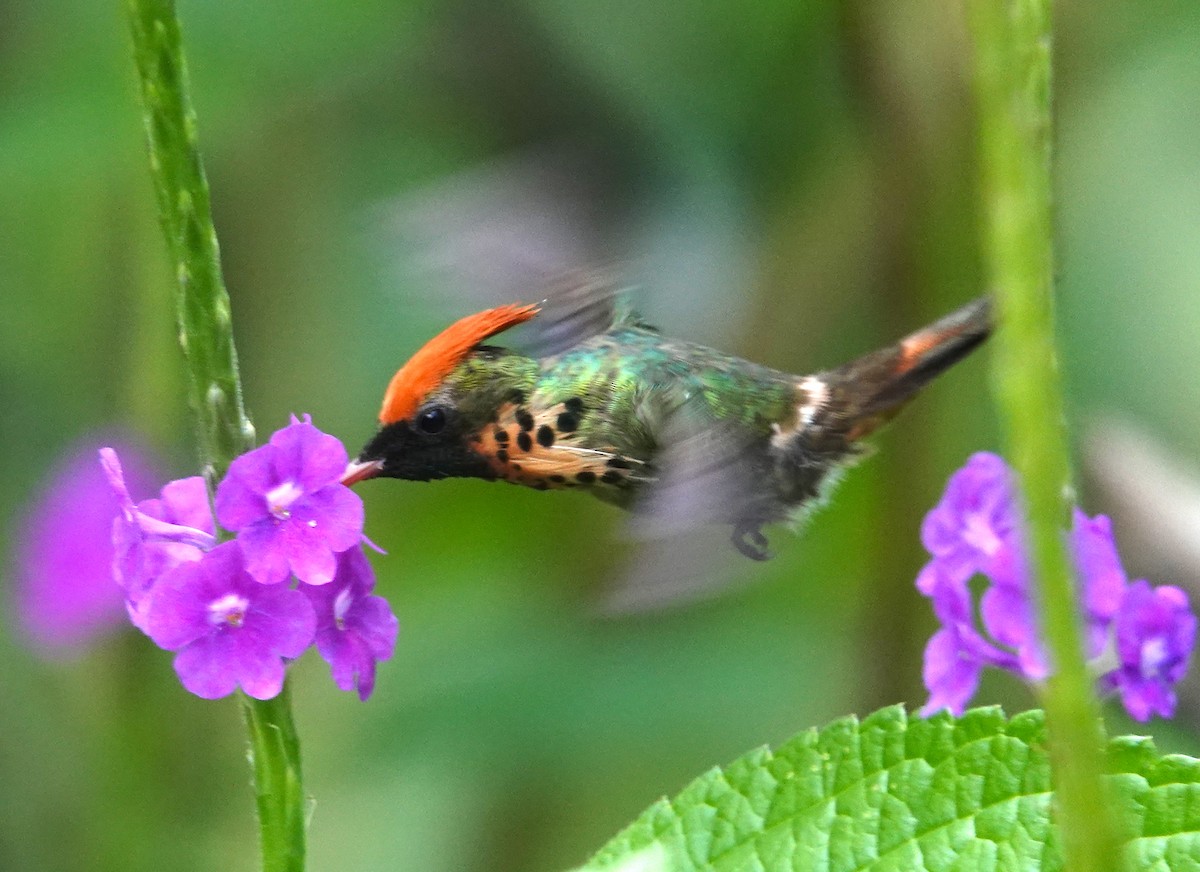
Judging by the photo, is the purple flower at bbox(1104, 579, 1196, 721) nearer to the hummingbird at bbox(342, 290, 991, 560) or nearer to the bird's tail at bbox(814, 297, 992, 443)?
the hummingbird at bbox(342, 290, 991, 560)

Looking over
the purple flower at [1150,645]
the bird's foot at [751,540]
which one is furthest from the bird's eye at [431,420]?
the purple flower at [1150,645]

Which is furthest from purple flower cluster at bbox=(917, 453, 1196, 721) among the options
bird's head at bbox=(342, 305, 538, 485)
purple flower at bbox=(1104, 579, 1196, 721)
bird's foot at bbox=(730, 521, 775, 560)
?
bird's head at bbox=(342, 305, 538, 485)

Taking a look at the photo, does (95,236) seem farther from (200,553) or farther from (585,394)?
(200,553)

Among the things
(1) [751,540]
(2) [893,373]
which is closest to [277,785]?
(1) [751,540]

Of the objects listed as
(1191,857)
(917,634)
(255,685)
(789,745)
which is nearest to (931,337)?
(917,634)

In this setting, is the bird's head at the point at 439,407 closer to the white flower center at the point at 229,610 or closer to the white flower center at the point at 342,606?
the white flower center at the point at 342,606

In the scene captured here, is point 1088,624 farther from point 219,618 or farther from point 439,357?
point 439,357

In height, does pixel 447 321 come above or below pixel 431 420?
above
